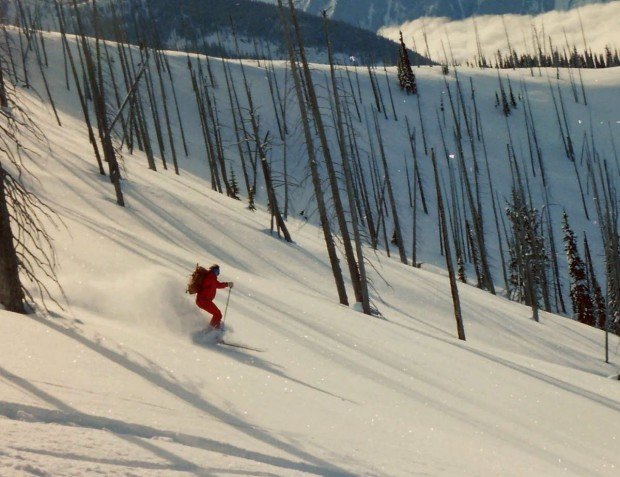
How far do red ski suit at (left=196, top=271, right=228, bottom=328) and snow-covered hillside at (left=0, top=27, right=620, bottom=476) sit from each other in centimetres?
26

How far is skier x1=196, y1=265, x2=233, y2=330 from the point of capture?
11.2 meters

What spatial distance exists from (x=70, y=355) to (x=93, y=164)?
26072 mm

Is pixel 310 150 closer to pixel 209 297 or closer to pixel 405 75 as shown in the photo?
pixel 209 297

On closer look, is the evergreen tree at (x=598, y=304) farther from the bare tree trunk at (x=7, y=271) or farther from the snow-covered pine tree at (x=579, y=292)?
the bare tree trunk at (x=7, y=271)

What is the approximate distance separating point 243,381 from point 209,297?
3.26 m

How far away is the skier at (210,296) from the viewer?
11.2 meters

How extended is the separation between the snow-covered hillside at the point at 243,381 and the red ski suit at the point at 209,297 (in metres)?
0.26

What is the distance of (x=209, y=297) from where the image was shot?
11445 millimetres

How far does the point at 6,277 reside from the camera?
9.59 metres

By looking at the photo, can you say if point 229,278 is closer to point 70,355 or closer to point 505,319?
point 70,355

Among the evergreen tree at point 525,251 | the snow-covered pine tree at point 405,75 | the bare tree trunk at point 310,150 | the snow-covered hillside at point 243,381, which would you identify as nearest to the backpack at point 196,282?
the snow-covered hillside at point 243,381

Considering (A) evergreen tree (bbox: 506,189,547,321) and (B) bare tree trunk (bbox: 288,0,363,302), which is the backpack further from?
(A) evergreen tree (bbox: 506,189,547,321)

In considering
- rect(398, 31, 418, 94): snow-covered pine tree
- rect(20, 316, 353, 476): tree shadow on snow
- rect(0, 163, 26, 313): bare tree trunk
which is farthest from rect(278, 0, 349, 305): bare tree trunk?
rect(398, 31, 418, 94): snow-covered pine tree

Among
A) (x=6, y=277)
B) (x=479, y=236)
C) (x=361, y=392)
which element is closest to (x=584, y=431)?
(x=361, y=392)
